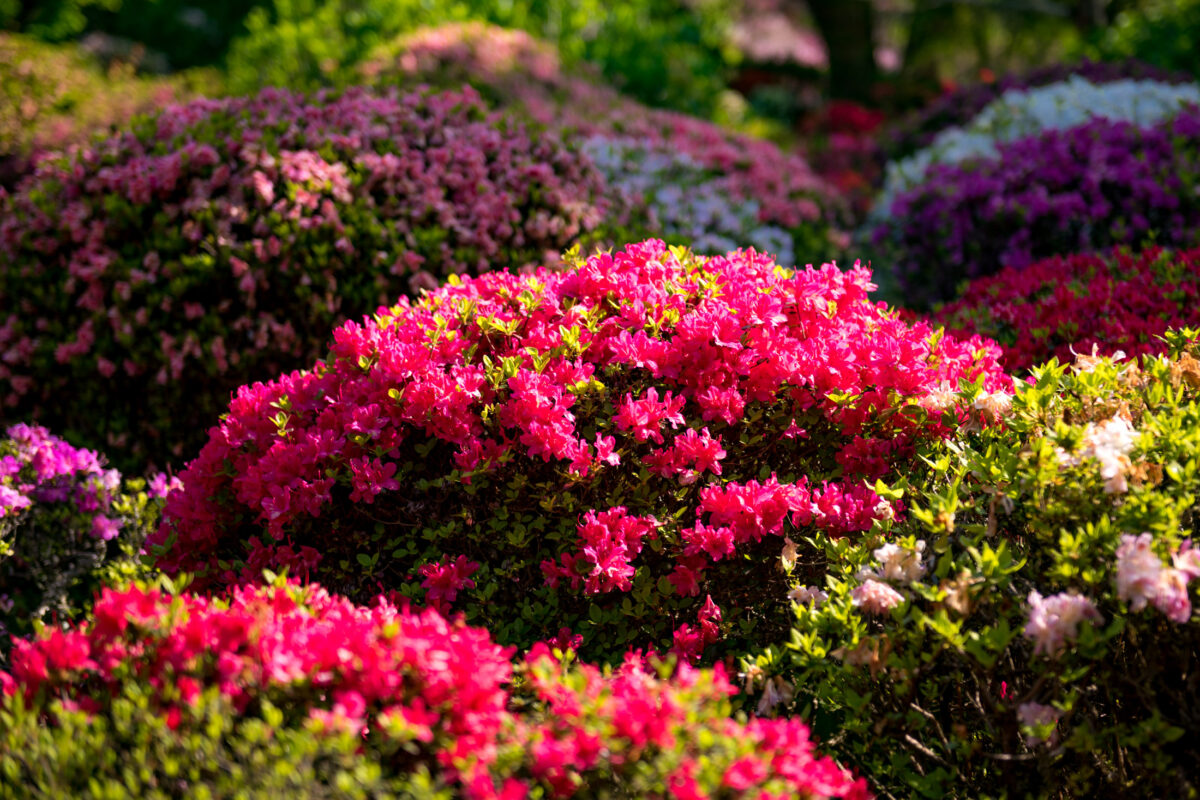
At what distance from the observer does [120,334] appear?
5.08 meters

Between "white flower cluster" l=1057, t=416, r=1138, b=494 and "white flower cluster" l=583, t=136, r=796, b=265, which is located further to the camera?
"white flower cluster" l=583, t=136, r=796, b=265

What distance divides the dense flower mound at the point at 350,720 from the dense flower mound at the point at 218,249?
9.16 feet

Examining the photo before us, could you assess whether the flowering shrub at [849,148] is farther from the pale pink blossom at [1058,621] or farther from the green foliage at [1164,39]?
the pale pink blossom at [1058,621]

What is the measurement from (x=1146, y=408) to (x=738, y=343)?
1.31 metres

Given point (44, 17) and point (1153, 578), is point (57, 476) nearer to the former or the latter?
point (1153, 578)

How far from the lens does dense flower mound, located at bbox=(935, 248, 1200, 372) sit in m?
4.36

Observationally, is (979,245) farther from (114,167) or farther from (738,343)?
(114,167)

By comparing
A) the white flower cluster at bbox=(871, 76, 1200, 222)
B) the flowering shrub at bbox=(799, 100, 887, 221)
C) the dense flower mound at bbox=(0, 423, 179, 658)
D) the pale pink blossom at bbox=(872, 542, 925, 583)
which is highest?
the white flower cluster at bbox=(871, 76, 1200, 222)

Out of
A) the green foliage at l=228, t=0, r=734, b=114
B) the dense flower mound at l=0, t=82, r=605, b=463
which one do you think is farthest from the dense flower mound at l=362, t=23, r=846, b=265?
the dense flower mound at l=0, t=82, r=605, b=463

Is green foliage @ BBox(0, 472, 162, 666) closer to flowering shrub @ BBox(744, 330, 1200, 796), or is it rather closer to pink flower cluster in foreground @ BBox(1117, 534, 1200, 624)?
flowering shrub @ BBox(744, 330, 1200, 796)

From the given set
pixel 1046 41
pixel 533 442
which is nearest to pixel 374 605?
pixel 533 442

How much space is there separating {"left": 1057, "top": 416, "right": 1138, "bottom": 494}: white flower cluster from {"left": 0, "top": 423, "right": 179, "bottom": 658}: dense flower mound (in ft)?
12.2

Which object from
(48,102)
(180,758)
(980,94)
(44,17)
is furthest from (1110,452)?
(44,17)

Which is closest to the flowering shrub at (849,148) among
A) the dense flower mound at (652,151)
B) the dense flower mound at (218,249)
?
the dense flower mound at (652,151)
